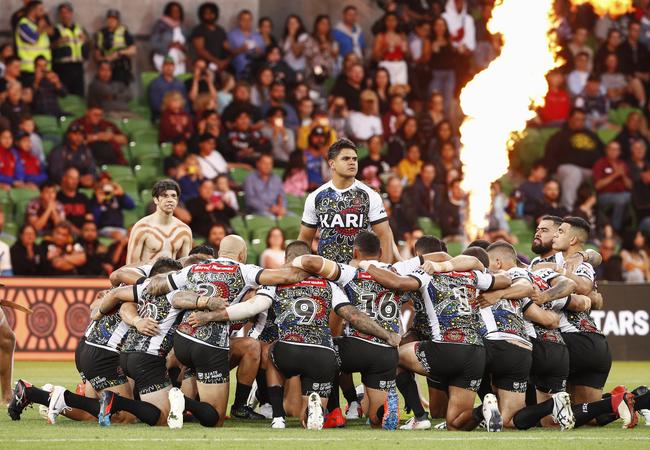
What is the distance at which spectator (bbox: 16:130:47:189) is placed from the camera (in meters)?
Result: 22.6

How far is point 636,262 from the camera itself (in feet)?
79.8

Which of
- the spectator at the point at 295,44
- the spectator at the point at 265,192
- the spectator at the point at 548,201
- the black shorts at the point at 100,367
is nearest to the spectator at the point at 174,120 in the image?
the spectator at the point at 265,192

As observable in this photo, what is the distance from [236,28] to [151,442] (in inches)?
661

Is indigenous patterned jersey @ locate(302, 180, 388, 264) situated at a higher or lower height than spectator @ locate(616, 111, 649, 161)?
lower

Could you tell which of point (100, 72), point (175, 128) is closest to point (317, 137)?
point (175, 128)

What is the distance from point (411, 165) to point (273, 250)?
4356 millimetres

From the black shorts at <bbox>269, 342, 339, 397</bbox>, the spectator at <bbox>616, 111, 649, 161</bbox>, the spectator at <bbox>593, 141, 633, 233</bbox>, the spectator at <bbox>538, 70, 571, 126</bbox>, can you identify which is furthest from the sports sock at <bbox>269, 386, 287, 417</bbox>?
the spectator at <bbox>538, 70, 571, 126</bbox>

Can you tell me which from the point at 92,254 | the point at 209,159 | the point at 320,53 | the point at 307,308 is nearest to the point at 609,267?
the point at 320,53

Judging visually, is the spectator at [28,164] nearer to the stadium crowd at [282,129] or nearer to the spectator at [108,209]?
the stadium crowd at [282,129]

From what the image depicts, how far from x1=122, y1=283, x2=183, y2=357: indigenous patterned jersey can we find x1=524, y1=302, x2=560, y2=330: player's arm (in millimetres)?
3346

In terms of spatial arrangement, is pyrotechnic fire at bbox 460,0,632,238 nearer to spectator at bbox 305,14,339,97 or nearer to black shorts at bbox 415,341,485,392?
spectator at bbox 305,14,339,97

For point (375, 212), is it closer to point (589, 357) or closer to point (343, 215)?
point (343, 215)

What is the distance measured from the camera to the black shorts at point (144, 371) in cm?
1212

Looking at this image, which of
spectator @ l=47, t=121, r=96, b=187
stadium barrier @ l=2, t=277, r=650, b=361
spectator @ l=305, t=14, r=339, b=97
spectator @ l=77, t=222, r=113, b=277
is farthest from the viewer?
spectator @ l=305, t=14, r=339, b=97
